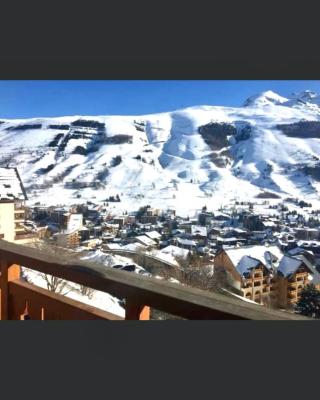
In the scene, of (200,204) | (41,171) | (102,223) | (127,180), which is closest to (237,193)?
(200,204)

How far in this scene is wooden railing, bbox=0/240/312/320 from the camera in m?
0.57

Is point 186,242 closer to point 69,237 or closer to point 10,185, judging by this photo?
point 69,237

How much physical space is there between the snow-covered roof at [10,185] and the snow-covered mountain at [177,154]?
129 inches

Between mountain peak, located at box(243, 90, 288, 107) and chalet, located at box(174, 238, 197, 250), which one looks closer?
chalet, located at box(174, 238, 197, 250)

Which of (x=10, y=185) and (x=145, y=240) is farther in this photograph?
(x=145, y=240)

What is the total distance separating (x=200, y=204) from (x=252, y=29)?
51.1ft

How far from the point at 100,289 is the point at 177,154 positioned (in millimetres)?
20120

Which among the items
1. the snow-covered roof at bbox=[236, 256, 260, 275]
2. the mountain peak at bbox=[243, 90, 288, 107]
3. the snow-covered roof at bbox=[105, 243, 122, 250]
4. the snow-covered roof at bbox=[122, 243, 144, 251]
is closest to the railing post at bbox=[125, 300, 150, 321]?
the snow-covered roof at bbox=[236, 256, 260, 275]

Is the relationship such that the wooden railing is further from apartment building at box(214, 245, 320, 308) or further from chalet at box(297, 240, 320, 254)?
chalet at box(297, 240, 320, 254)

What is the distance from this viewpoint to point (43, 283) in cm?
101

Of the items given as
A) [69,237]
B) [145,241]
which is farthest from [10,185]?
[145,241]

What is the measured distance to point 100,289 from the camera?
0.72m

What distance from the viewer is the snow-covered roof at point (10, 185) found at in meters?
8.51

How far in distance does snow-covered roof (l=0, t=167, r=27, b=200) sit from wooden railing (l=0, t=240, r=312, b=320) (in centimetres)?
796
